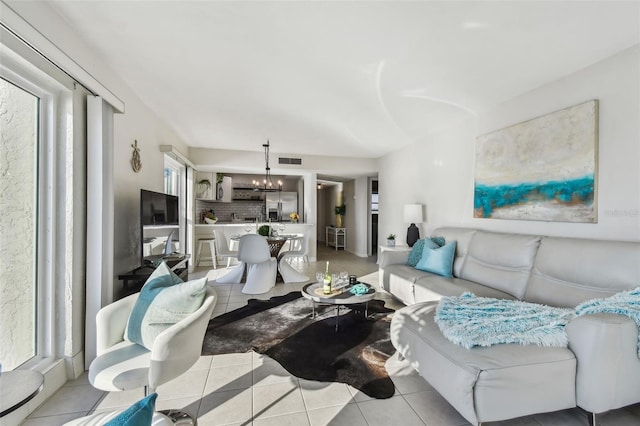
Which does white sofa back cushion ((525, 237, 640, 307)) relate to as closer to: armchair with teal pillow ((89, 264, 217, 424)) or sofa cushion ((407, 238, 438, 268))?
sofa cushion ((407, 238, 438, 268))

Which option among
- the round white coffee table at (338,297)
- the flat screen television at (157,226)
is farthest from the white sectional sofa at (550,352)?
the flat screen television at (157,226)

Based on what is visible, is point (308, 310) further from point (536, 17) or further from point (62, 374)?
point (536, 17)

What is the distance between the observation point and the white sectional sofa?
4.86ft

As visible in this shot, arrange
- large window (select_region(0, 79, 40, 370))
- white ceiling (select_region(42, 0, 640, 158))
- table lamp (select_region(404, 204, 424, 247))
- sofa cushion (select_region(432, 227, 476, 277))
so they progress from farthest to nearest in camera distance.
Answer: table lamp (select_region(404, 204, 424, 247))
sofa cushion (select_region(432, 227, 476, 277))
white ceiling (select_region(42, 0, 640, 158))
large window (select_region(0, 79, 40, 370))

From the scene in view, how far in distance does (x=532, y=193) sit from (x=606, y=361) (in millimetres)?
1949

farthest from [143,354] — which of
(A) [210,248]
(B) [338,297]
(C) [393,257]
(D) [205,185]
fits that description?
(D) [205,185]

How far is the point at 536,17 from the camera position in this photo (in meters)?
1.93

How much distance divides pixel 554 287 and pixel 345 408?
78.4 inches

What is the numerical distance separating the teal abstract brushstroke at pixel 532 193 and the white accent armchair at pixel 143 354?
3227 millimetres

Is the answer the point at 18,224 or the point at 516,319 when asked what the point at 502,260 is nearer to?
the point at 516,319

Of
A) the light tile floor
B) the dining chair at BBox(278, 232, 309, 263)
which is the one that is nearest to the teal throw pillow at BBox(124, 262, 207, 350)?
the light tile floor

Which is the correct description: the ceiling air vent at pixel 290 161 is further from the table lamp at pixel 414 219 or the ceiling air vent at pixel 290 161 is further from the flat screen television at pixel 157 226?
the flat screen television at pixel 157 226

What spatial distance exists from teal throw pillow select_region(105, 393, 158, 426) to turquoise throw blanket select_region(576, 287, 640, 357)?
2.25 meters

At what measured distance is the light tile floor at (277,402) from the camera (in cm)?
167
